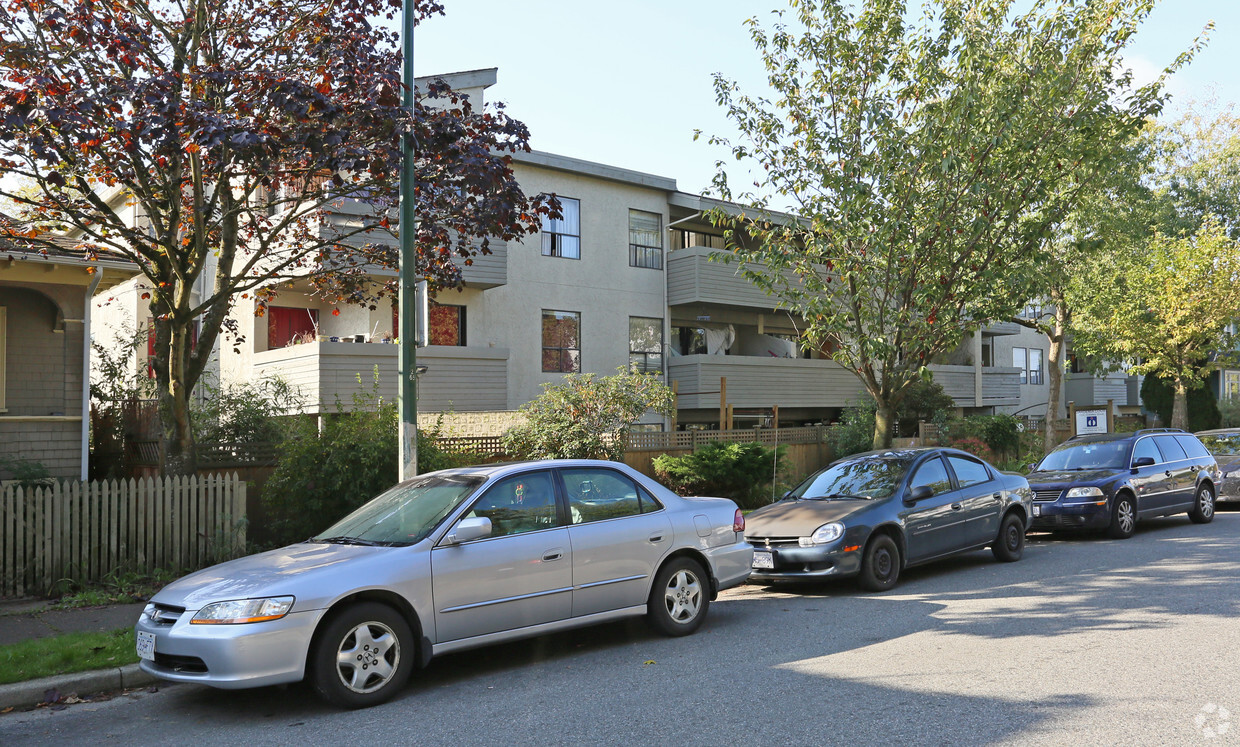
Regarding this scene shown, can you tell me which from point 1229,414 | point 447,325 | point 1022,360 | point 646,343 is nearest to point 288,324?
point 447,325

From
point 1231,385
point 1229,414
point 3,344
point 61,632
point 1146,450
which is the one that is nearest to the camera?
point 61,632

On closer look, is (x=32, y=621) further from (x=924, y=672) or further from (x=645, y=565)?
(x=924, y=672)

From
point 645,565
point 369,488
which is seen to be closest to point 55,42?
point 369,488

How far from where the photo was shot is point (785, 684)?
6441 mm

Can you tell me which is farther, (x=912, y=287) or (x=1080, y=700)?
(x=912, y=287)

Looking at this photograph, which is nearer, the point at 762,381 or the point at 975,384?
the point at 762,381

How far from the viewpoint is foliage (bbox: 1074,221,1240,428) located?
1023 inches

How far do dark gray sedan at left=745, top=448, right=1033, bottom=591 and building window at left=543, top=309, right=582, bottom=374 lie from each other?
38.6 ft

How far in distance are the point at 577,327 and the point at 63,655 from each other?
54.1 ft

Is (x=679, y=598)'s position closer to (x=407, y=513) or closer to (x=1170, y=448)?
(x=407, y=513)

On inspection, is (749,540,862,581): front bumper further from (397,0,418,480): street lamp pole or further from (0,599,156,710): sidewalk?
(0,599,156,710): sidewalk

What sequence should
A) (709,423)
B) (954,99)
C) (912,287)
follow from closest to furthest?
(954,99) < (912,287) < (709,423)

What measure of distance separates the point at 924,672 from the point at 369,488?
24.0ft

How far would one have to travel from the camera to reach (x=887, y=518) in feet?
33.5
